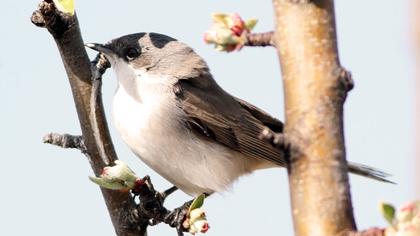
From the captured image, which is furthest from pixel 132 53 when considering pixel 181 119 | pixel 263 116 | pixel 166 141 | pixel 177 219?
pixel 177 219

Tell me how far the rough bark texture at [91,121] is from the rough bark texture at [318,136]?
5.06 ft

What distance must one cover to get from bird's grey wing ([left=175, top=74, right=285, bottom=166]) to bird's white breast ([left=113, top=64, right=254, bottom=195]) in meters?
0.09

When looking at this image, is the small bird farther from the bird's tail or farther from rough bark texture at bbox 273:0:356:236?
rough bark texture at bbox 273:0:356:236

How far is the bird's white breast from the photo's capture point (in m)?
4.82

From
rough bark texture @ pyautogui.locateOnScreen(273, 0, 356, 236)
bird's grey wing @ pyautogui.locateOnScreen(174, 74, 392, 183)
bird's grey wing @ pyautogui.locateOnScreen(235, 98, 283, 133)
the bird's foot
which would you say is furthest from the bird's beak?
rough bark texture @ pyautogui.locateOnScreen(273, 0, 356, 236)

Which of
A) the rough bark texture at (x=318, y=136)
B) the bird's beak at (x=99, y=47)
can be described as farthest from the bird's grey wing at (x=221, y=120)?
the rough bark texture at (x=318, y=136)

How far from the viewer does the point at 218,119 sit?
535cm

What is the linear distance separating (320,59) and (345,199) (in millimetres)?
317

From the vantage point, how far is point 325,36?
166 centimetres

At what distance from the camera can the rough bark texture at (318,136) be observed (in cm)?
153

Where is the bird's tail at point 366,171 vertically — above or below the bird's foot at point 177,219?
below

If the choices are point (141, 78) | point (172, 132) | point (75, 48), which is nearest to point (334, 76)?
point (75, 48)

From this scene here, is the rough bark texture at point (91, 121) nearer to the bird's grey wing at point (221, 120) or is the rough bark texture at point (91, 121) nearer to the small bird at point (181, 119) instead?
the small bird at point (181, 119)

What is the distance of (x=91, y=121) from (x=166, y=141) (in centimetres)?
178
